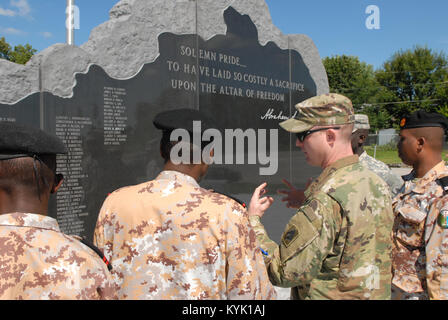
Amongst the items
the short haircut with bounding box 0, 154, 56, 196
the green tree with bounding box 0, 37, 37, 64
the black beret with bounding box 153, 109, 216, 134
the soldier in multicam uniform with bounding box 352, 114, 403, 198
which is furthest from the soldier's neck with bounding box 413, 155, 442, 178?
the green tree with bounding box 0, 37, 37, 64

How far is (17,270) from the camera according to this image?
108 cm

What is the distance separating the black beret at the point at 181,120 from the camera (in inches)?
61.4

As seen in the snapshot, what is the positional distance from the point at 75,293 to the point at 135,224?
451mm

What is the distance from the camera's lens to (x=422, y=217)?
7.33ft

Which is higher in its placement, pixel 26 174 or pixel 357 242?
pixel 26 174

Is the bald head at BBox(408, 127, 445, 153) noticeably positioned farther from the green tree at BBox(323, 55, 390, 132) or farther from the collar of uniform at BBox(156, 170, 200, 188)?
the green tree at BBox(323, 55, 390, 132)

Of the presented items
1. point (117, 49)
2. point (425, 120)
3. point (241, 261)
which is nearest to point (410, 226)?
point (425, 120)

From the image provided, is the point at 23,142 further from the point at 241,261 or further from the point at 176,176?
the point at 241,261

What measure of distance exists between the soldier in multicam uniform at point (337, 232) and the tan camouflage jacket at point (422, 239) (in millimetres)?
440

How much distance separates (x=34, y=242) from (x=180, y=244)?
0.54 meters

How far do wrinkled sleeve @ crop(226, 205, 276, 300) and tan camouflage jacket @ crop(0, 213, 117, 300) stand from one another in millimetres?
513

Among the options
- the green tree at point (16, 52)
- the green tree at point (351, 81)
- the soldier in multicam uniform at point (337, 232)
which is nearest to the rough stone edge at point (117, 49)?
the soldier in multicam uniform at point (337, 232)

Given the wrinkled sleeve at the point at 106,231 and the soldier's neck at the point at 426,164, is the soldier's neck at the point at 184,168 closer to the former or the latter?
the wrinkled sleeve at the point at 106,231
